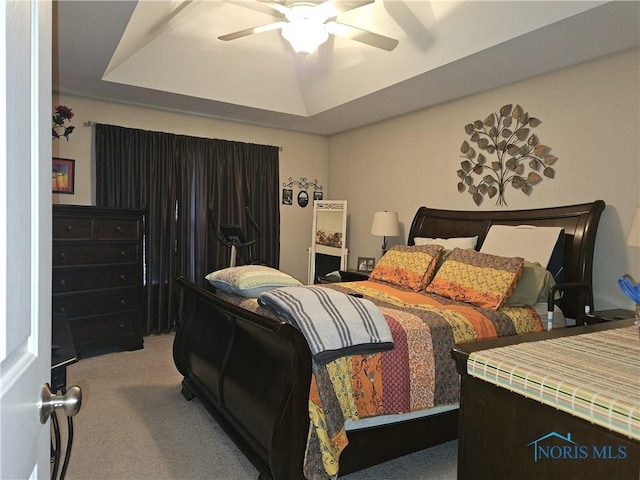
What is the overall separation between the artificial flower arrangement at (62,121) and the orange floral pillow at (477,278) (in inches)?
147

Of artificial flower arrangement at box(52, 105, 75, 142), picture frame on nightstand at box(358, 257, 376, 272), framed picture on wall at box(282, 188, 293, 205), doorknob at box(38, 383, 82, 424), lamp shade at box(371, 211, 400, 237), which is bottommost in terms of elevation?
picture frame on nightstand at box(358, 257, 376, 272)

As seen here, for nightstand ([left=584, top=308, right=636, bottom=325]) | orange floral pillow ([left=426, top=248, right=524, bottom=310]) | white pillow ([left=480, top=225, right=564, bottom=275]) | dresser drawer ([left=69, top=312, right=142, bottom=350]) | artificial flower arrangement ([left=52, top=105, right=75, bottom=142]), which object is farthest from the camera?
artificial flower arrangement ([left=52, top=105, right=75, bottom=142])

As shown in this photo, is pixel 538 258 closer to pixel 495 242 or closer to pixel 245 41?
pixel 495 242

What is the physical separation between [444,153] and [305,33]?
85.3 inches

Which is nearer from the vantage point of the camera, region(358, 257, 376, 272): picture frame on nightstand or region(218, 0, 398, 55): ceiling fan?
region(218, 0, 398, 55): ceiling fan

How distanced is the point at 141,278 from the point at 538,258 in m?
3.54

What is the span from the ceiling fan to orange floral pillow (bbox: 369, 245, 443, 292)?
1.64 metres

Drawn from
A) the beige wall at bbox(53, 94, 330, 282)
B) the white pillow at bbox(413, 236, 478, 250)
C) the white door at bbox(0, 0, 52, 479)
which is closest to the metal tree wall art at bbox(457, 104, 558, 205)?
the white pillow at bbox(413, 236, 478, 250)

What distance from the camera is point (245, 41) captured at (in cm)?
421

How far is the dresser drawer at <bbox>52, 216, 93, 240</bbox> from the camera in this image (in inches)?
146

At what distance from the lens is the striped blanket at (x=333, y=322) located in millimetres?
1953

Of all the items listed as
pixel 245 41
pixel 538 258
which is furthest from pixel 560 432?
pixel 245 41

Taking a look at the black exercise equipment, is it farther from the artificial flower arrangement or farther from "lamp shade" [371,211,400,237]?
the artificial flower arrangement

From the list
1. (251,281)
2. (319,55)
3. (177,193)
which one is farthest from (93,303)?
(319,55)
